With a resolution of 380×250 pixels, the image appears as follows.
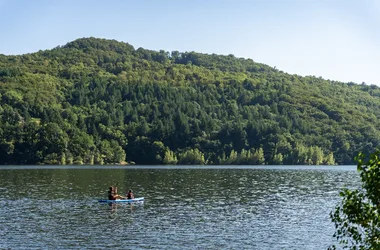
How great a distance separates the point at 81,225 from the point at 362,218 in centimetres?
4108

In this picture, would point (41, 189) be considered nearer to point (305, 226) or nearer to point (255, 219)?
point (255, 219)

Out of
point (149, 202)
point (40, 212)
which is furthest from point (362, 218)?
point (149, 202)

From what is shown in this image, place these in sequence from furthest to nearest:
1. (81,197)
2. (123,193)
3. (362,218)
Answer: (123,193), (81,197), (362,218)

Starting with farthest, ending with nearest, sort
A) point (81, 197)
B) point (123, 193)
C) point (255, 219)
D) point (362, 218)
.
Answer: point (123, 193) < point (81, 197) < point (255, 219) < point (362, 218)

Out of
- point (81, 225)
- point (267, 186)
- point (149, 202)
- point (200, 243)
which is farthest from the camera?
point (267, 186)

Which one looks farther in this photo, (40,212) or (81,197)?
(81,197)

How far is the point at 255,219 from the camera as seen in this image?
67125mm

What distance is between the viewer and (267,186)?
119938mm

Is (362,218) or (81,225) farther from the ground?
(362,218)

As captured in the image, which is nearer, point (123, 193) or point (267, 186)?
point (123, 193)

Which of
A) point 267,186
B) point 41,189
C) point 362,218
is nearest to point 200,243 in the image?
point 362,218

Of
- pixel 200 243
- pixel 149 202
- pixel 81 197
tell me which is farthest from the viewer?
pixel 81 197

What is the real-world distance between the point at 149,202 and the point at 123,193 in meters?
16.8

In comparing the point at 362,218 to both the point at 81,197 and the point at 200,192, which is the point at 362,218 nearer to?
the point at 81,197
